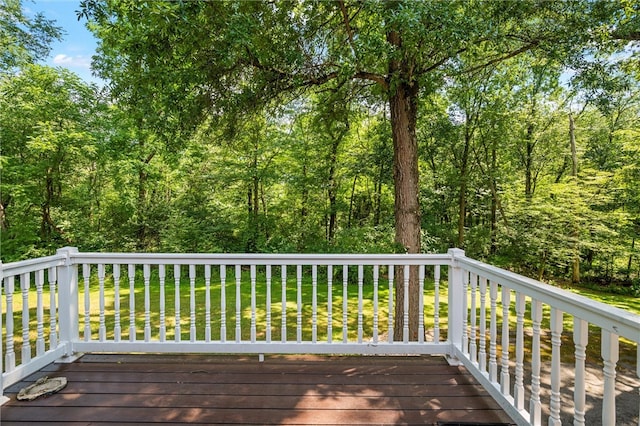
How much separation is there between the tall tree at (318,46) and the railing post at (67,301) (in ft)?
5.90

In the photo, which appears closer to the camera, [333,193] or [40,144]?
[40,144]

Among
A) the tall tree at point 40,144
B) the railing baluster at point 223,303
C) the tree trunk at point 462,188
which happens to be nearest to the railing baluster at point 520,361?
the railing baluster at point 223,303

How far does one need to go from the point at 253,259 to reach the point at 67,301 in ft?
5.11

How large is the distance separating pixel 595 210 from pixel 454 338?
8325 millimetres

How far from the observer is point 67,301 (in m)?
2.77

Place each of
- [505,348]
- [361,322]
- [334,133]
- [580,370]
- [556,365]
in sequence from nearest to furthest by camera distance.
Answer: [580,370], [556,365], [505,348], [361,322], [334,133]

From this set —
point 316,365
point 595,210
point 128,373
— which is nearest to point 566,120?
point 595,210

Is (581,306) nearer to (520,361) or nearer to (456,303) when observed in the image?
(520,361)

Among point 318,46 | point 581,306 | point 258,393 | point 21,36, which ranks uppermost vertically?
point 21,36

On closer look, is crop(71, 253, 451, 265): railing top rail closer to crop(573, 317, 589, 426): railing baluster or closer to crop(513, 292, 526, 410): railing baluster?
crop(513, 292, 526, 410): railing baluster

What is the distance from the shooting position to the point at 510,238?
9.01 meters

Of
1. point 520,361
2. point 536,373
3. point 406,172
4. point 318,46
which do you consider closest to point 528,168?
point 406,172

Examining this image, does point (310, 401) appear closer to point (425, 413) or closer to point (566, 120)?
point (425, 413)

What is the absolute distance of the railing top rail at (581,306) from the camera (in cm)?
121
